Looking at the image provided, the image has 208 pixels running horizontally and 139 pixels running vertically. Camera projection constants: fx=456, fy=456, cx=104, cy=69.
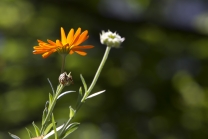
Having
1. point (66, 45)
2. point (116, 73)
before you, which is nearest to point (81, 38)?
point (66, 45)

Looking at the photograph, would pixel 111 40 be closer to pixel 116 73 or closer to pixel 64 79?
pixel 64 79

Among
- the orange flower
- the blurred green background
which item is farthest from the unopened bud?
the blurred green background

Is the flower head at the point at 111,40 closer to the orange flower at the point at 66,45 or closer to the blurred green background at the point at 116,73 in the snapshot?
the orange flower at the point at 66,45

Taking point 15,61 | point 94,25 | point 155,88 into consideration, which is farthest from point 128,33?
point 15,61

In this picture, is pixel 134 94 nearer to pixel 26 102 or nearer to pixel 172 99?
pixel 172 99

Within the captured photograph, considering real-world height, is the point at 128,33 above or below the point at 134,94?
above

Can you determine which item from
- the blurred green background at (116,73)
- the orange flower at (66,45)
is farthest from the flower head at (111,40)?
the blurred green background at (116,73)

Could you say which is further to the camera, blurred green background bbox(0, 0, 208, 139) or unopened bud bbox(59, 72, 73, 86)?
blurred green background bbox(0, 0, 208, 139)

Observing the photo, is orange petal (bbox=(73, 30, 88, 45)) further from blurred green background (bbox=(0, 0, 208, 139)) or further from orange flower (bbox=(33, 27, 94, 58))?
blurred green background (bbox=(0, 0, 208, 139))
